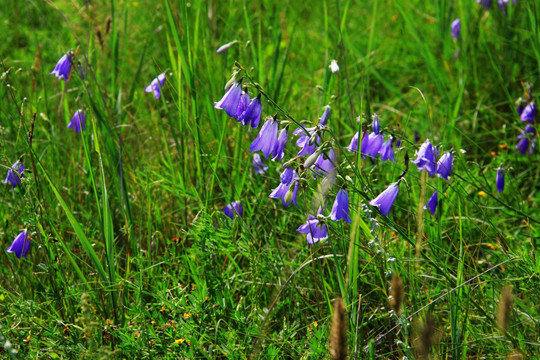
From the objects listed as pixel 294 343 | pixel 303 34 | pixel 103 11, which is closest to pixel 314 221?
pixel 294 343

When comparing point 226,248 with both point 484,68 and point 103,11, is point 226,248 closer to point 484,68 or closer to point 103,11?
point 484,68

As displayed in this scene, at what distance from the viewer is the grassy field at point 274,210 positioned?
6.44 feet

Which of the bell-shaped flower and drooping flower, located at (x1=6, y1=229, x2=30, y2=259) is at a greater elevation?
the bell-shaped flower

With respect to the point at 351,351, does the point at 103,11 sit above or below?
above

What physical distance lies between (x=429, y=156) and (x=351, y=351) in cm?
86

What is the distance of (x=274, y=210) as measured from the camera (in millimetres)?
2871

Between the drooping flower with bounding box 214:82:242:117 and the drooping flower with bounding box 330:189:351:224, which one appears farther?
the drooping flower with bounding box 214:82:242:117

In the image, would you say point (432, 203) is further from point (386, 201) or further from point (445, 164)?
point (386, 201)

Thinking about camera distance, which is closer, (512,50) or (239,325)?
(239,325)

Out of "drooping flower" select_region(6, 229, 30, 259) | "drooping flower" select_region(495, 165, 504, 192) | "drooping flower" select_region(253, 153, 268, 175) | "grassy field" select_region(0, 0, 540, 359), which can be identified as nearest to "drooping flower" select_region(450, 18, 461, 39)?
"grassy field" select_region(0, 0, 540, 359)

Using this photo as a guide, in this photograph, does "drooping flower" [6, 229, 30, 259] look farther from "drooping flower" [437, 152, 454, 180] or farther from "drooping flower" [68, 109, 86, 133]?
"drooping flower" [437, 152, 454, 180]

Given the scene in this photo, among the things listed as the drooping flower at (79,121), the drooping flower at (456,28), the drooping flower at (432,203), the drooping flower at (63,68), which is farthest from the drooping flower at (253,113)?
the drooping flower at (456,28)

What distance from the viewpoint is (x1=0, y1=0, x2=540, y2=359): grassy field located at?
1.96 m

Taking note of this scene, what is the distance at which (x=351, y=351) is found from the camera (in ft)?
6.31
